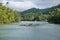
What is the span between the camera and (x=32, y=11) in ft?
342

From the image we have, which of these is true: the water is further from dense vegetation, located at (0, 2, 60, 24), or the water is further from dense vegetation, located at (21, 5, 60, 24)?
dense vegetation, located at (21, 5, 60, 24)

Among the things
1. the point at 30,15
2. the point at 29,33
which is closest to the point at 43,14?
the point at 30,15

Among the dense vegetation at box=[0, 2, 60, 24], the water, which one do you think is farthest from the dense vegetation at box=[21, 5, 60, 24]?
the water

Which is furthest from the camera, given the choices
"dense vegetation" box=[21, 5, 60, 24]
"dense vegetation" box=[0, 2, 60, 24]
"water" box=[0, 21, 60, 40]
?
"dense vegetation" box=[21, 5, 60, 24]

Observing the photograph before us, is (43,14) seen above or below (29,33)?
above

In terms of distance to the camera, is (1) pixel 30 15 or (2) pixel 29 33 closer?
(2) pixel 29 33

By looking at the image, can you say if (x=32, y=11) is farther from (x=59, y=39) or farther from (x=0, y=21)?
(x=59, y=39)

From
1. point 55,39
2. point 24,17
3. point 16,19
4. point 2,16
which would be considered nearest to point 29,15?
point 24,17

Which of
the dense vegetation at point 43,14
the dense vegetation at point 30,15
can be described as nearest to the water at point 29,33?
the dense vegetation at point 30,15

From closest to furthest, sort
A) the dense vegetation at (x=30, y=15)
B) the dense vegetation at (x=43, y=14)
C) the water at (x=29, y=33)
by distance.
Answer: the water at (x=29, y=33)
the dense vegetation at (x=30, y=15)
the dense vegetation at (x=43, y=14)

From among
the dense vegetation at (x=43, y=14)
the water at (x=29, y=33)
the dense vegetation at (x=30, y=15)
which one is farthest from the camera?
the dense vegetation at (x=43, y=14)

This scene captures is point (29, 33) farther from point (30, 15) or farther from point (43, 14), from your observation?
point (30, 15)

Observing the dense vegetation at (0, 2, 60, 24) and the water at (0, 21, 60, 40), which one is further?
the dense vegetation at (0, 2, 60, 24)

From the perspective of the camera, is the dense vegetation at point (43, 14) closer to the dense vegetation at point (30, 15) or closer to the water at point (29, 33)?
the dense vegetation at point (30, 15)
